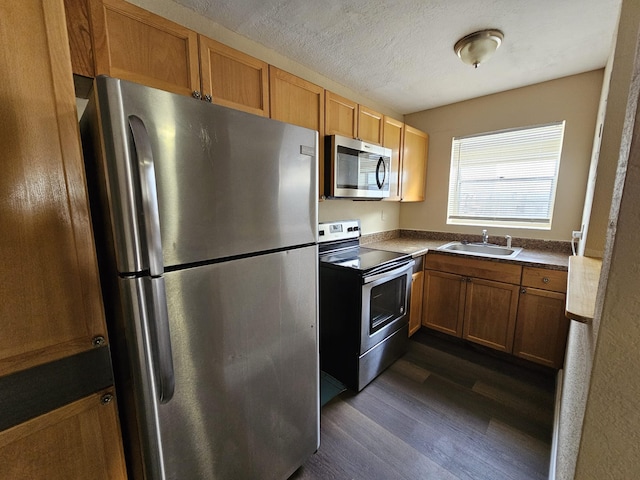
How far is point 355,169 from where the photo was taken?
2098 mm

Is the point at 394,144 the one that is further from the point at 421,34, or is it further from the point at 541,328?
the point at 541,328

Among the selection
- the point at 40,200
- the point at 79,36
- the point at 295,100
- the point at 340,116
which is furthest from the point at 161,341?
the point at 340,116

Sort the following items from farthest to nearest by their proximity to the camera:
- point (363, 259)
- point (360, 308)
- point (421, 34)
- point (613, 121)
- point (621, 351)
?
point (363, 259), point (360, 308), point (421, 34), point (613, 121), point (621, 351)

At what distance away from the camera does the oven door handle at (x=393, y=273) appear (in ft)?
6.07

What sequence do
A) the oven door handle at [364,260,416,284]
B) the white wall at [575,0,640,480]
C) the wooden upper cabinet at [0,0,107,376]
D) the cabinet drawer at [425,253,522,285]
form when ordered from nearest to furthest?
the white wall at [575,0,640,480] → the wooden upper cabinet at [0,0,107,376] → the oven door handle at [364,260,416,284] → the cabinet drawer at [425,253,522,285]

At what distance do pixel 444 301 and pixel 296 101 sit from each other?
217cm

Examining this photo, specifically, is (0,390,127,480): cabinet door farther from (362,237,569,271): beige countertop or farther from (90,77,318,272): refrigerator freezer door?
(362,237,569,271): beige countertop

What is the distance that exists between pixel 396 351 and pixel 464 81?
7.98 ft

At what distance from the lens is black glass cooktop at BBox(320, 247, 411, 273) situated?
1917 mm

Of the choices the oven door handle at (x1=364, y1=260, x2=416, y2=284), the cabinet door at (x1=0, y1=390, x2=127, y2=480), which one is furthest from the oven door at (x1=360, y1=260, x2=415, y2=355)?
the cabinet door at (x1=0, y1=390, x2=127, y2=480)

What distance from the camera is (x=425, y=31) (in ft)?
5.29

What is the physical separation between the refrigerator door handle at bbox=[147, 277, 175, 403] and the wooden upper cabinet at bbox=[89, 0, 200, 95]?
37.5 inches

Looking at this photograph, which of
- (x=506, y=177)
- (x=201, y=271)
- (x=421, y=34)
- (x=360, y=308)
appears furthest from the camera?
(x=506, y=177)

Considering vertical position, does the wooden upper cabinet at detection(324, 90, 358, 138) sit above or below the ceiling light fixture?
below
